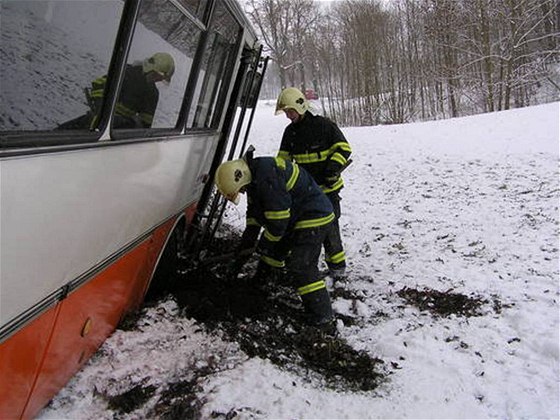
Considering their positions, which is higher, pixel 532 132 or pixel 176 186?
pixel 532 132

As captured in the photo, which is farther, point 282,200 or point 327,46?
point 327,46

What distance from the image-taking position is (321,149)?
454cm

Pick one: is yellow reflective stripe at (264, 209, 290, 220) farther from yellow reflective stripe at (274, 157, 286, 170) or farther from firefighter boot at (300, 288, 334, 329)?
firefighter boot at (300, 288, 334, 329)

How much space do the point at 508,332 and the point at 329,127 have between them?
226 cm

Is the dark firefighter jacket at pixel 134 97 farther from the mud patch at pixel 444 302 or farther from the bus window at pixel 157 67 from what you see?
the mud patch at pixel 444 302

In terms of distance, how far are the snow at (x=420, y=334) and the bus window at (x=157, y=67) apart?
1315 millimetres

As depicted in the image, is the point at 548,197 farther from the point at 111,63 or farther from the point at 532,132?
the point at 111,63

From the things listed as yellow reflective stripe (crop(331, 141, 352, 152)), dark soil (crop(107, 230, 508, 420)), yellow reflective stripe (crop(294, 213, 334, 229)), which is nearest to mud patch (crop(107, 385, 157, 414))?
dark soil (crop(107, 230, 508, 420))

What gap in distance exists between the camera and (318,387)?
285 cm

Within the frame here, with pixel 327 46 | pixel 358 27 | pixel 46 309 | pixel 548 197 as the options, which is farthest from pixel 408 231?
pixel 327 46

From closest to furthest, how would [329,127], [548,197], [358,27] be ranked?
[329,127] → [548,197] → [358,27]

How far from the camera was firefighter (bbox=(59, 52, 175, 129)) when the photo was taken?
2.09 meters

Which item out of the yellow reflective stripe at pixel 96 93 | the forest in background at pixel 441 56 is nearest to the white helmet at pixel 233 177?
the yellow reflective stripe at pixel 96 93

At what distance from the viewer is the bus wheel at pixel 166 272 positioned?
12.2ft
